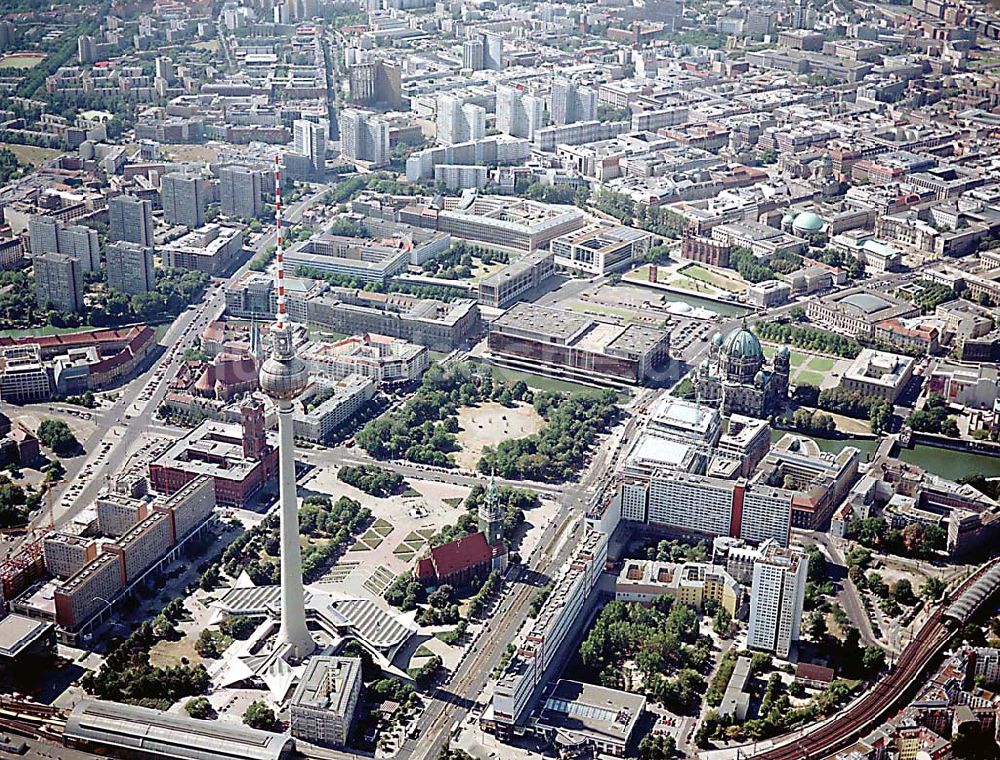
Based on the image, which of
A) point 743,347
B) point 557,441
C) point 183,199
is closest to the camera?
point 557,441

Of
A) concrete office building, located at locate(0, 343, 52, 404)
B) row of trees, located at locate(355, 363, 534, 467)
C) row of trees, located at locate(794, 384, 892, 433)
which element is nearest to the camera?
row of trees, located at locate(355, 363, 534, 467)

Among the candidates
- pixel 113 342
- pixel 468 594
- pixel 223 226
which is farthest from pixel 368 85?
pixel 468 594

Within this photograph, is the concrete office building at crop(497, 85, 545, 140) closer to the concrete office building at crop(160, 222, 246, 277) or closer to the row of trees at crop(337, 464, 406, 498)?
the concrete office building at crop(160, 222, 246, 277)

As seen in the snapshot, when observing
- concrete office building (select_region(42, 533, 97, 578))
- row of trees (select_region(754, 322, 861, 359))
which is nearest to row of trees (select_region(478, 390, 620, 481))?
row of trees (select_region(754, 322, 861, 359))

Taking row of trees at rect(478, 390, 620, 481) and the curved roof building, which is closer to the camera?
the curved roof building

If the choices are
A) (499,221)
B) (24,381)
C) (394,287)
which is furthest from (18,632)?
(499,221)

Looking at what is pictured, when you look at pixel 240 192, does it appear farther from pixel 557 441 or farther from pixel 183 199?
pixel 557 441

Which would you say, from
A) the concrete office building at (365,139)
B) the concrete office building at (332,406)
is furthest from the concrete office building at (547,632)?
the concrete office building at (365,139)
